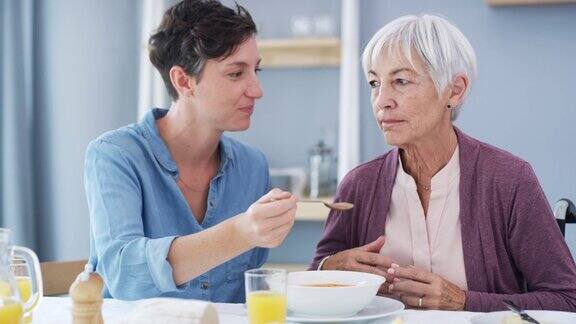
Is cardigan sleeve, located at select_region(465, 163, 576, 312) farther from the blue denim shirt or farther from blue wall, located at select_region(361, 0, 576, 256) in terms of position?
blue wall, located at select_region(361, 0, 576, 256)

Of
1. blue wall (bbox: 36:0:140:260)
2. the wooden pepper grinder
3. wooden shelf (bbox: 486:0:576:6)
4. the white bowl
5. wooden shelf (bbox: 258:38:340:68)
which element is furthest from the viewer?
blue wall (bbox: 36:0:140:260)

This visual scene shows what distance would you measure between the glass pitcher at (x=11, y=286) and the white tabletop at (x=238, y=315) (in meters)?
0.15

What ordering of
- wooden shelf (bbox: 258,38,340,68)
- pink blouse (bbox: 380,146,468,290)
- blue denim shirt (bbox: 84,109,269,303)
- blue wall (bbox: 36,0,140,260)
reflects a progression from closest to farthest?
blue denim shirt (bbox: 84,109,269,303) → pink blouse (bbox: 380,146,468,290) → wooden shelf (bbox: 258,38,340,68) → blue wall (bbox: 36,0,140,260)

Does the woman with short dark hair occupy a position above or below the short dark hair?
below

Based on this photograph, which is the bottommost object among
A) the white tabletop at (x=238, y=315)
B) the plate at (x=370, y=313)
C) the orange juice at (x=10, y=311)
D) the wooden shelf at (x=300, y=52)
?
the white tabletop at (x=238, y=315)

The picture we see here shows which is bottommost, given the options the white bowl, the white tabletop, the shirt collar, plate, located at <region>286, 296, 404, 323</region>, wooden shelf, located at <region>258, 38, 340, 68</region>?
the white tabletop

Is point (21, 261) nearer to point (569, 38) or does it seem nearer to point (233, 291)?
point (233, 291)

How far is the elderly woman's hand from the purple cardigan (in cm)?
3

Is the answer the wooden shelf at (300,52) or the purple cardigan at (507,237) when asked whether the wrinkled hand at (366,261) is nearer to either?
the purple cardigan at (507,237)

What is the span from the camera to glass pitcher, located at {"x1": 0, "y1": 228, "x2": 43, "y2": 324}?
45.5 inches

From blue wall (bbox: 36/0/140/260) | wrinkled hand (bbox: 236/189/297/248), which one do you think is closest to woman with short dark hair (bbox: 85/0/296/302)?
wrinkled hand (bbox: 236/189/297/248)

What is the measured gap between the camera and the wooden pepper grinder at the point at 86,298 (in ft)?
3.74

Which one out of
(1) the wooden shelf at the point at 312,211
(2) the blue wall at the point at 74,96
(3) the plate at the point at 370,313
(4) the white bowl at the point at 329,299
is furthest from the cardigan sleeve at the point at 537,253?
(2) the blue wall at the point at 74,96

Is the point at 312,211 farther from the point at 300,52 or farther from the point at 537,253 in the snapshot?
the point at 537,253
